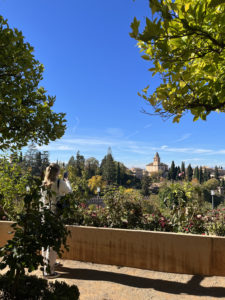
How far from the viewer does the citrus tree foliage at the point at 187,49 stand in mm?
1476

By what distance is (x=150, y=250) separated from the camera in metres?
3.84

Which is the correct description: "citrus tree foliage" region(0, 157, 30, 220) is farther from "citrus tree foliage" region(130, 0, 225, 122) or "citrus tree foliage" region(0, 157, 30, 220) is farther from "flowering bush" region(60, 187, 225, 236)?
"citrus tree foliage" region(130, 0, 225, 122)

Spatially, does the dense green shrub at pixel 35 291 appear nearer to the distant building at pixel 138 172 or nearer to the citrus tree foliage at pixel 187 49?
the citrus tree foliage at pixel 187 49

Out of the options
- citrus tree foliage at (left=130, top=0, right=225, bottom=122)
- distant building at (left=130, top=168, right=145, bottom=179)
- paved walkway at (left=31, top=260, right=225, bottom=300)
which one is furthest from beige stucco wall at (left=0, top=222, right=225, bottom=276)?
distant building at (left=130, top=168, right=145, bottom=179)

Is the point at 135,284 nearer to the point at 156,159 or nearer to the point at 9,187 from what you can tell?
the point at 9,187

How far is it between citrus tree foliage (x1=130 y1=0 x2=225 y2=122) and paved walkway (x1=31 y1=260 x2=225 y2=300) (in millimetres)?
2407

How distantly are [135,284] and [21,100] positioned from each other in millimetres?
3319

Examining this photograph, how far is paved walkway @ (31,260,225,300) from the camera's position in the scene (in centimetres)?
307

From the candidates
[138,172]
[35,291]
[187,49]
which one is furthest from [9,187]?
[138,172]

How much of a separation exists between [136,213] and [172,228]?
742mm

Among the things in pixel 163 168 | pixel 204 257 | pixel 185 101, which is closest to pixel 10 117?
pixel 185 101

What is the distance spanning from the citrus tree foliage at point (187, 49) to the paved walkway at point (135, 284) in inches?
94.8

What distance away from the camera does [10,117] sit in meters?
3.84

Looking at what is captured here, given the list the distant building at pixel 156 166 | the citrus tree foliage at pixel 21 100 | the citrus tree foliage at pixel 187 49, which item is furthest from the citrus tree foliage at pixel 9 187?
the distant building at pixel 156 166
